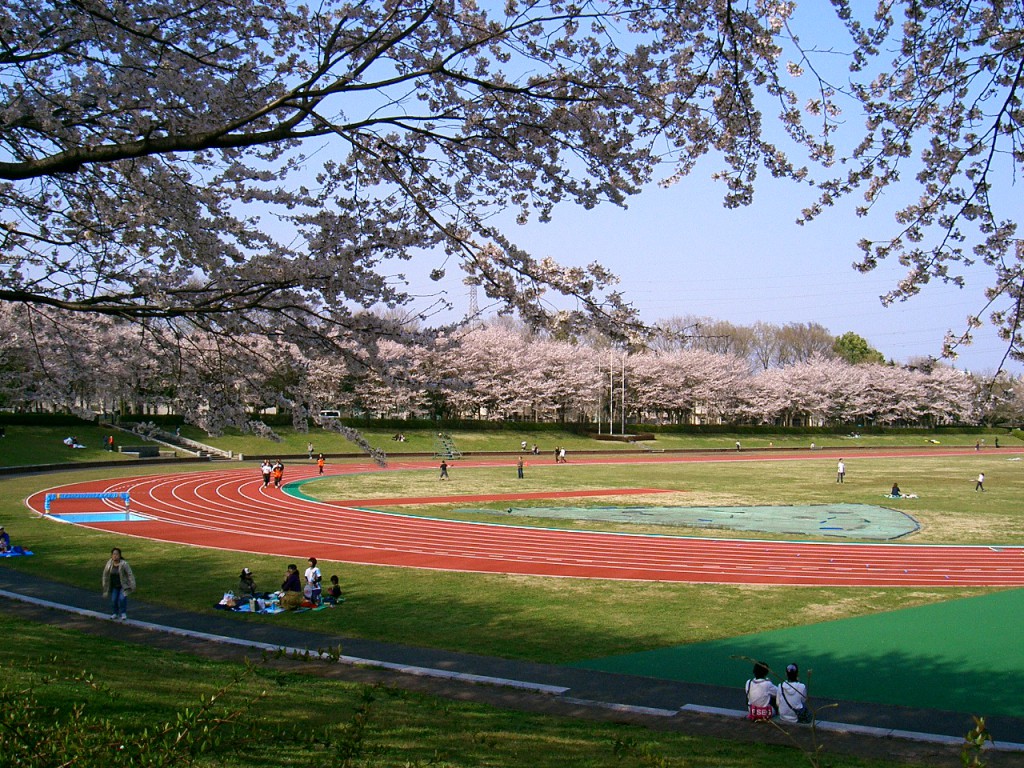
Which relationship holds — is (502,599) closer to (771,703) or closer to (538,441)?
(771,703)

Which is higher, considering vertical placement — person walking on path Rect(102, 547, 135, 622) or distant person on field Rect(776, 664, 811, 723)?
person walking on path Rect(102, 547, 135, 622)

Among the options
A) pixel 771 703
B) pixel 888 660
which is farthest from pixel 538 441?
pixel 771 703

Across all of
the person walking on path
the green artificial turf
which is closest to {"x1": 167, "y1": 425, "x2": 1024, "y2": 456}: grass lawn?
the person walking on path

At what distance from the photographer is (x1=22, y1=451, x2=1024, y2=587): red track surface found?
67.2ft

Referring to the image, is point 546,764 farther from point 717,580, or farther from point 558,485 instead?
point 558,485

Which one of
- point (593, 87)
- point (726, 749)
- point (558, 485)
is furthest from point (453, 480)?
point (593, 87)

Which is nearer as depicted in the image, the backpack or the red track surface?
the backpack

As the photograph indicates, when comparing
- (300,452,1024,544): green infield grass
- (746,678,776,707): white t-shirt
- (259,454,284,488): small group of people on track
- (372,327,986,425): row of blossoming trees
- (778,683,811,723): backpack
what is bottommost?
(300,452,1024,544): green infield grass

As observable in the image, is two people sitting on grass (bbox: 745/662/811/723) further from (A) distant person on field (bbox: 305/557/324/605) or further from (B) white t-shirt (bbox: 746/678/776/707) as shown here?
(A) distant person on field (bbox: 305/557/324/605)

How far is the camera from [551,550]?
23672mm

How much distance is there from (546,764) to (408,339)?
4390 mm

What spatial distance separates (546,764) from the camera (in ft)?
27.1

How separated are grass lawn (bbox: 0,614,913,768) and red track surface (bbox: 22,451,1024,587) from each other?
32.5 ft

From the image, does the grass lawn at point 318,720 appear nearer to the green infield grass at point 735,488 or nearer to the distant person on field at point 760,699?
the distant person on field at point 760,699
